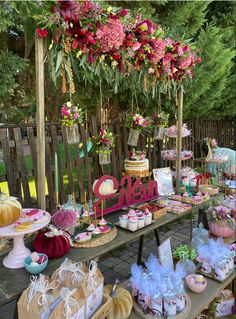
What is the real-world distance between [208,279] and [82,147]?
1669 mm

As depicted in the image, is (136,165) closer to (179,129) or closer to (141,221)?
(141,221)

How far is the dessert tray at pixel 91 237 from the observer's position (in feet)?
6.26

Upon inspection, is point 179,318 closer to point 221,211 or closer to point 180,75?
point 221,211

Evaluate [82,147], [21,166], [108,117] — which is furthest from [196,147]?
[21,166]

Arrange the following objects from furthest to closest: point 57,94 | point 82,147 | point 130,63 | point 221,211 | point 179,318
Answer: point 57,94 → point 221,211 → point 82,147 → point 130,63 → point 179,318

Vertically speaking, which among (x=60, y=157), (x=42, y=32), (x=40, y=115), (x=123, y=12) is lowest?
(x=60, y=157)

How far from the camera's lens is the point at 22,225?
1641 mm

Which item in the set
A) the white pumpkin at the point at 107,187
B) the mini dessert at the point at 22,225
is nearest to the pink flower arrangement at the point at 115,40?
the white pumpkin at the point at 107,187

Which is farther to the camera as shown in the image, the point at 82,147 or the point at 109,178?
the point at 82,147

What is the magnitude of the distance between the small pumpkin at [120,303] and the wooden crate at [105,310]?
4 cm

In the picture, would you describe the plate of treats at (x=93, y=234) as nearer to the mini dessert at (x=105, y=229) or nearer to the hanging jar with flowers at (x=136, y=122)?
the mini dessert at (x=105, y=229)

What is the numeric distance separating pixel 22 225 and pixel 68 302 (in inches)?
20.4

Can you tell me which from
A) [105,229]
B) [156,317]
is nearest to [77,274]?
[105,229]

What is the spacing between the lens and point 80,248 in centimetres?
188
